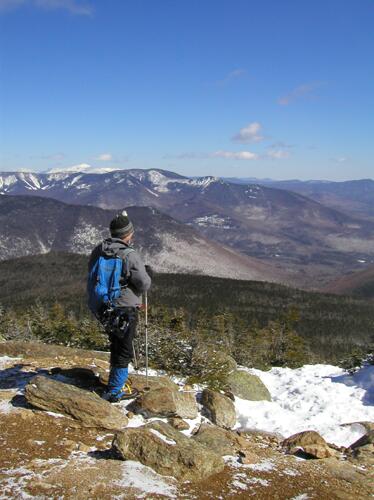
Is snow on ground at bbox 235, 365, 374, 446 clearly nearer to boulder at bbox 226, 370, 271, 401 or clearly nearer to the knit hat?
boulder at bbox 226, 370, 271, 401

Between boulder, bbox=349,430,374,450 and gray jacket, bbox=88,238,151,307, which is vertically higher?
gray jacket, bbox=88,238,151,307

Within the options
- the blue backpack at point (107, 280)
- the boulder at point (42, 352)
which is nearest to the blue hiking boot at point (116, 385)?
the blue backpack at point (107, 280)

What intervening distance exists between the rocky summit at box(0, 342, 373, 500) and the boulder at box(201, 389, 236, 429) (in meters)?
0.03

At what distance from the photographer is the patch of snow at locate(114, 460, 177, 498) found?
20.1ft

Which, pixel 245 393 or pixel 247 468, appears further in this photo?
pixel 245 393

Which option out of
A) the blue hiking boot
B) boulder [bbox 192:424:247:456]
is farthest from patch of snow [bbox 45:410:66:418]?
boulder [bbox 192:424:247:456]

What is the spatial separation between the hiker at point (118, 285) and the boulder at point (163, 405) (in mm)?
1008

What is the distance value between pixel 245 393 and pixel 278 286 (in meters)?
168

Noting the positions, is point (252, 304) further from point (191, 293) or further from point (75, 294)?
point (75, 294)

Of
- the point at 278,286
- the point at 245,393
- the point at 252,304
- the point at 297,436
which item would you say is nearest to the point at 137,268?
the point at 297,436

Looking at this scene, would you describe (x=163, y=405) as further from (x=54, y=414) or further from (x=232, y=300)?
(x=232, y=300)

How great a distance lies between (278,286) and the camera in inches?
6973

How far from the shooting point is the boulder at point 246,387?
508 inches

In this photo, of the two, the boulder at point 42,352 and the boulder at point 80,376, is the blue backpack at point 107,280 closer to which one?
the boulder at point 80,376
